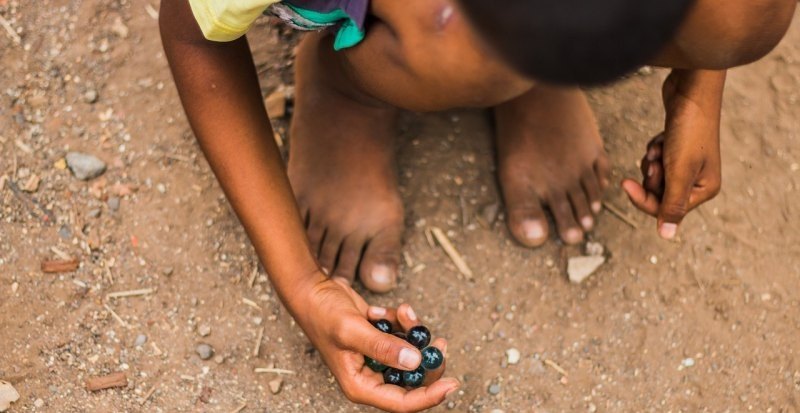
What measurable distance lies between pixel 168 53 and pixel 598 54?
0.84 meters

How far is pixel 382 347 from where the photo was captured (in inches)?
56.6

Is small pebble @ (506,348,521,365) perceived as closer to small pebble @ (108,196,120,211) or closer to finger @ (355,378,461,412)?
finger @ (355,378,461,412)

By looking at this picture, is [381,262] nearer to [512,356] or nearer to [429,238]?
[429,238]

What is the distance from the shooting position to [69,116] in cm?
199

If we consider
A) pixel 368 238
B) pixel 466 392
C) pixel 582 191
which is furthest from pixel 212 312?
pixel 582 191

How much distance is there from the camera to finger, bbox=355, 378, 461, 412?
1466 millimetres

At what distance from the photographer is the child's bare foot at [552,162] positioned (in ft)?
6.31

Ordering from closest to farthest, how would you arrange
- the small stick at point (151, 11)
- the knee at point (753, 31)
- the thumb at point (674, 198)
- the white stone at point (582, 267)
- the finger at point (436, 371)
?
the knee at point (753, 31)
the finger at point (436, 371)
the thumb at point (674, 198)
the white stone at point (582, 267)
the small stick at point (151, 11)

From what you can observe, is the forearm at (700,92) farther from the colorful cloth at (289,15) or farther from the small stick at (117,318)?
the small stick at (117,318)

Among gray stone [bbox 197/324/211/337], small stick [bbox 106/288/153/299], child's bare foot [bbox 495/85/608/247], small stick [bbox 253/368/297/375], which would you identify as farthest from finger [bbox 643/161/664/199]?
small stick [bbox 106/288/153/299]

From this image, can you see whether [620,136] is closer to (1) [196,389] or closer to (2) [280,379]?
(2) [280,379]

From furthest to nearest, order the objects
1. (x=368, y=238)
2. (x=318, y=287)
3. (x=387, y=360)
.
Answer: (x=368, y=238)
(x=318, y=287)
(x=387, y=360)

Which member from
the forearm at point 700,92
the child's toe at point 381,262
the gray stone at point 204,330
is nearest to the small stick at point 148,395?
the gray stone at point 204,330

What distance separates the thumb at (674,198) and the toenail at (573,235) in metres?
0.20
